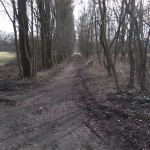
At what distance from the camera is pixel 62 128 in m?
8.33

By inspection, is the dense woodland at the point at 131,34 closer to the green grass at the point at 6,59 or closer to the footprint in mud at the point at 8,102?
the footprint in mud at the point at 8,102

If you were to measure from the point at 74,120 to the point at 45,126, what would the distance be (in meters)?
1.03

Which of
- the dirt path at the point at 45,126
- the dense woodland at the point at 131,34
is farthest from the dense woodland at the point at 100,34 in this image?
the dirt path at the point at 45,126

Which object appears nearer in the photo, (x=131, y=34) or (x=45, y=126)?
(x=45, y=126)

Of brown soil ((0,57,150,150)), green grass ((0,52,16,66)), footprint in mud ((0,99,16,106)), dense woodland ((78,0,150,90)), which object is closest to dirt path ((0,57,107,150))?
brown soil ((0,57,150,150))

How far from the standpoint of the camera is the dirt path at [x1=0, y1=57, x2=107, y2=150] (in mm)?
6977

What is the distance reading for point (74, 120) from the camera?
9227mm

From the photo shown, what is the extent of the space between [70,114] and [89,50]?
48913 mm

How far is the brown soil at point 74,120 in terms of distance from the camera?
7.12 metres

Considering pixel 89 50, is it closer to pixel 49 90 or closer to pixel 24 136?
pixel 49 90

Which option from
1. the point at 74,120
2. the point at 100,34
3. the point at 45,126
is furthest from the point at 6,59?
the point at 45,126

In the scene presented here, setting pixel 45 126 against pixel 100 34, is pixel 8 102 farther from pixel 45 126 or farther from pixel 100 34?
pixel 100 34

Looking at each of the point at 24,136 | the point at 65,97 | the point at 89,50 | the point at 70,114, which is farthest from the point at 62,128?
the point at 89,50

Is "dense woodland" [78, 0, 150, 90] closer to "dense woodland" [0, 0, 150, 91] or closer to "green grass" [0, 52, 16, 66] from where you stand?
"dense woodland" [0, 0, 150, 91]
